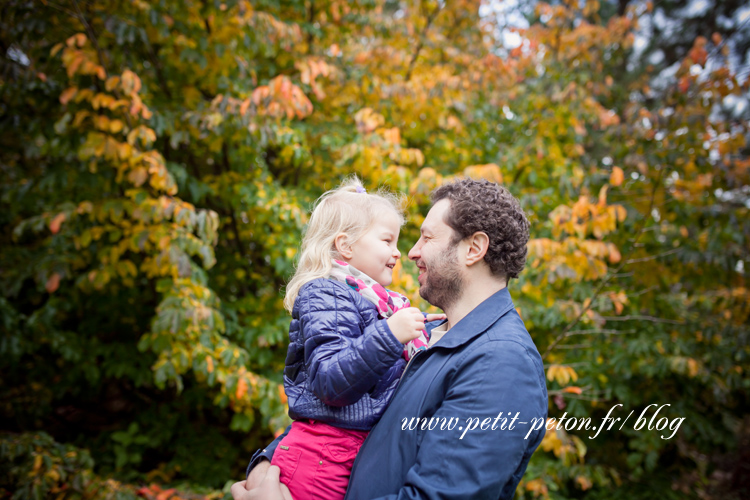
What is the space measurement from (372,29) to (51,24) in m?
3.06

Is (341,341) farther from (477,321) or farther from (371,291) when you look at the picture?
(477,321)

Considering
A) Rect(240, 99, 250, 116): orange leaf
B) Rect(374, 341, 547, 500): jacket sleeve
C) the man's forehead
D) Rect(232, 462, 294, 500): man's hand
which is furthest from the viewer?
Rect(240, 99, 250, 116): orange leaf

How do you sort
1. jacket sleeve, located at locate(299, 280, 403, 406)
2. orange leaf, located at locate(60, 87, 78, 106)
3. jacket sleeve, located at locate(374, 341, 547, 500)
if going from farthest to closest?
orange leaf, located at locate(60, 87, 78, 106) → jacket sleeve, located at locate(299, 280, 403, 406) → jacket sleeve, located at locate(374, 341, 547, 500)

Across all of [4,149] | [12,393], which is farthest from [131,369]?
[4,149]

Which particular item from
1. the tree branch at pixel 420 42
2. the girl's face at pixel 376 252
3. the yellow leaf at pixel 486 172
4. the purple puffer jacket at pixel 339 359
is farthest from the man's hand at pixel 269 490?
the tree branch at pixel 420 42

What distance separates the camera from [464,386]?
1.24 metres

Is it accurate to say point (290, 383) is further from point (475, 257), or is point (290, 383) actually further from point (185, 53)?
point (185, 53)

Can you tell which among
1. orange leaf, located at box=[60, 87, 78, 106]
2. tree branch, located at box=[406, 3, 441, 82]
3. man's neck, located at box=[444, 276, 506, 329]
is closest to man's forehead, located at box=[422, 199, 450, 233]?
man's neck, located at box=[444, 276, 506, 329]

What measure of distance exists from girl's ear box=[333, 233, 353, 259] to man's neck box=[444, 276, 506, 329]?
1.67ft

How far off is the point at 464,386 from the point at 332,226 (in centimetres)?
93

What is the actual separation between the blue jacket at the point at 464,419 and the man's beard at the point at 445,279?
0.45ft

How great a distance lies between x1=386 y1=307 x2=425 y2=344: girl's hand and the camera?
1.37 meters

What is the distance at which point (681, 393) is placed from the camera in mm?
5383

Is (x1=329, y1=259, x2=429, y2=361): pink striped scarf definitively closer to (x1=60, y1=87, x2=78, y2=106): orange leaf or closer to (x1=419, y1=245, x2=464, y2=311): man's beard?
(x1=419, y1=245, x2=464, y2=311): man's beard
